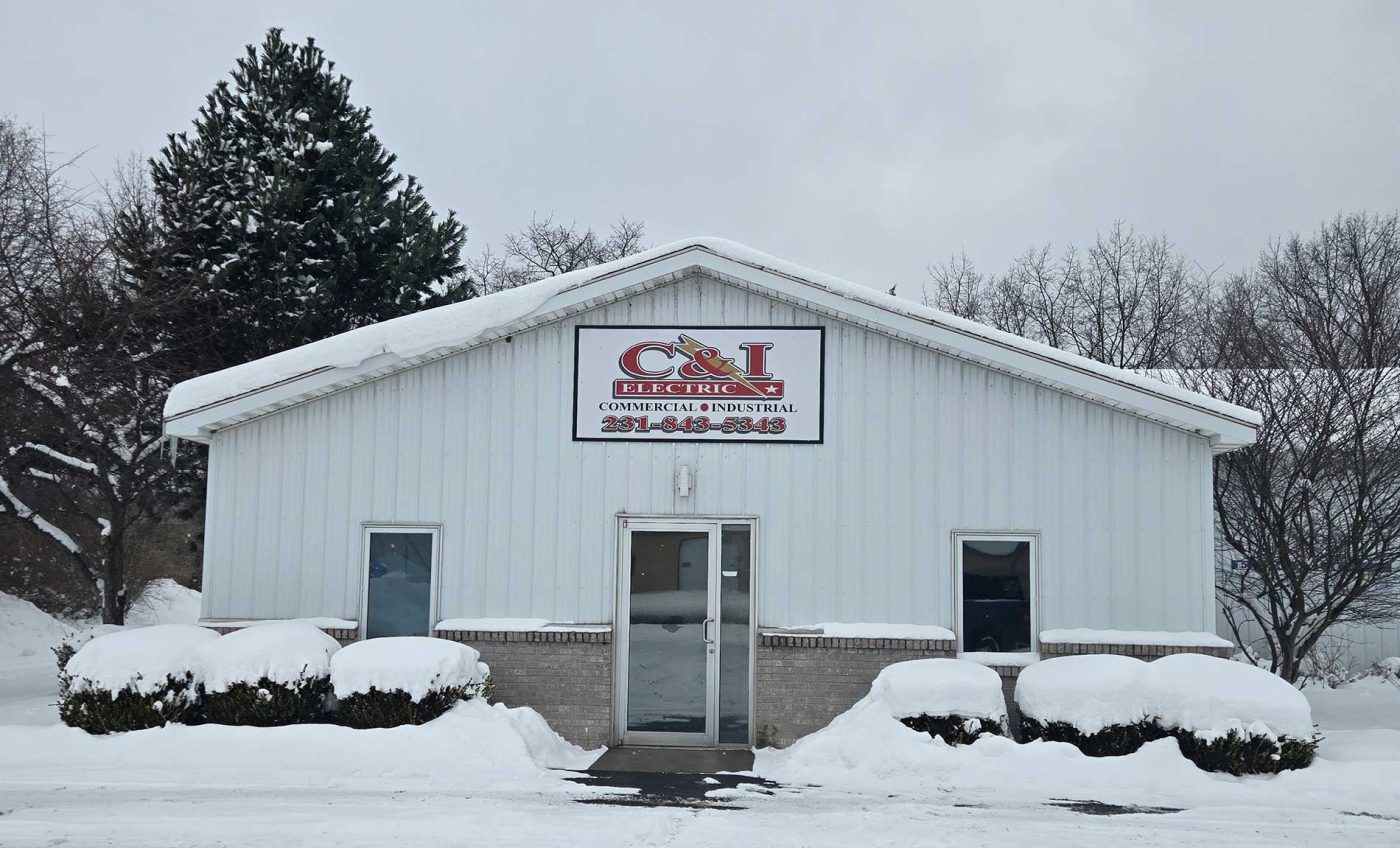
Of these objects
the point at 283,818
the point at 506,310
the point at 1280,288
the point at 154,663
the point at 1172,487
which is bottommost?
the point at 283,818

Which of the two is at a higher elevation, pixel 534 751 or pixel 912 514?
pixel 912 514

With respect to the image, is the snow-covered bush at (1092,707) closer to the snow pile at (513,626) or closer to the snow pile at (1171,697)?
the snow pile at (1171,697)

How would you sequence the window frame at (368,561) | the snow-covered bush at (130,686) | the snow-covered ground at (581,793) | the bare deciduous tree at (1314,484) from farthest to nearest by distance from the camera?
the bare deciduous tree at (1314,484), the window frame at (368,561), the snow-covered bush at (130,686), the snow-covered ground at (581,793)

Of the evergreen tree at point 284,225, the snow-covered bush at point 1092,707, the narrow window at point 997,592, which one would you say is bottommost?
the snow-covered bush at point 1092,707

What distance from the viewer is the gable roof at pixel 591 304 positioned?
10.6 metres

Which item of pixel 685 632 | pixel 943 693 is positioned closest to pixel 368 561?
pixel 685 632

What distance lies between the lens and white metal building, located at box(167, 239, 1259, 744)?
34.9 ft

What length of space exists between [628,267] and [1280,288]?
46.0ft

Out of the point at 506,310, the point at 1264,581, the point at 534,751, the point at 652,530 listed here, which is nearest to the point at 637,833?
the point at 534,751

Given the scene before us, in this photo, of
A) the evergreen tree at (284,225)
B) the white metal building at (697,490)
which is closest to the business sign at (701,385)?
the white metal building at (697,490)

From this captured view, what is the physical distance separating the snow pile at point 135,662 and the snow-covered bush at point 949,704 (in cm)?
654

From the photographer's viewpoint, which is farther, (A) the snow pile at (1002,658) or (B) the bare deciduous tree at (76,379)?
(B) the bare deciduous tree at (76,379)

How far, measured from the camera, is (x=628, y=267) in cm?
1082

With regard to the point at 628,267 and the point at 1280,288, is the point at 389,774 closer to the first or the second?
the point at 628,267
